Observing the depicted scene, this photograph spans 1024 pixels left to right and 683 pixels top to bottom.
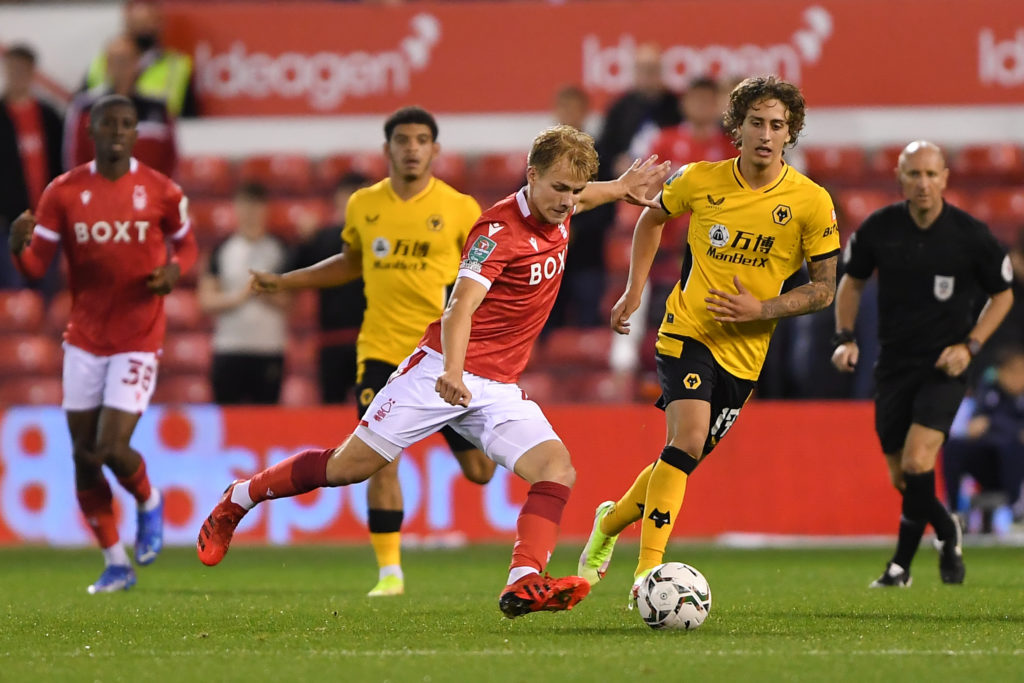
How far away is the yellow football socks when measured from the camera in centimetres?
751

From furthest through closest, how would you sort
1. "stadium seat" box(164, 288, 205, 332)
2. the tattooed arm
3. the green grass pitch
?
"stadium seat" box(164, 288, 205, 332), the tattooed arm, the green grass pitch

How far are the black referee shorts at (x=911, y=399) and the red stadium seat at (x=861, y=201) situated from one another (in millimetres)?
5704

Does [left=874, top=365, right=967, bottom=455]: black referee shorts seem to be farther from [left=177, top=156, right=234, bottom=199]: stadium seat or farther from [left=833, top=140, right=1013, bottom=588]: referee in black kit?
[left=177, top=156, right=234, bottom=199]: stadium seat

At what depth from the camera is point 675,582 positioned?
6.42 m

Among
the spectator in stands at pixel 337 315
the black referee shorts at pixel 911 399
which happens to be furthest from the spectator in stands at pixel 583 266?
the black referee shorts at pixel 911 399

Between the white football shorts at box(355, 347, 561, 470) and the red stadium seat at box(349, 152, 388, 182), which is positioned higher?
the red stadium seat at box(349, 152, 388, 182)

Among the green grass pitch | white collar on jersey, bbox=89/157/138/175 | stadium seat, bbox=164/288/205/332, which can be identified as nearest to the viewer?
the green grass pitch

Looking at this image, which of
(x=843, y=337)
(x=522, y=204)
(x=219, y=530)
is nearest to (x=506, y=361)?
(x=522, y=204)

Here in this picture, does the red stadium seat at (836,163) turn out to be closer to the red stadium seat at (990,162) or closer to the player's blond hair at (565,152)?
the red stadium seat at (990,162)

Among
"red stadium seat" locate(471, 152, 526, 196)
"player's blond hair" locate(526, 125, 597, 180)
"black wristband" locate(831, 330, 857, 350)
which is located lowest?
"black wristband" locate(831, 330, 857, 350)

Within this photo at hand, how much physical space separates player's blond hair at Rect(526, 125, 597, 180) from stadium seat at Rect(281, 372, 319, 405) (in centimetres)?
814

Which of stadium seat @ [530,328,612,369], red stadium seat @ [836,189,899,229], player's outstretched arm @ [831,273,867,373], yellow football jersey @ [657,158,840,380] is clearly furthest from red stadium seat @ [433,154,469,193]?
yellow football jersey @ [657,158,840,380]

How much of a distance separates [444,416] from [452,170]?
28.5 ft

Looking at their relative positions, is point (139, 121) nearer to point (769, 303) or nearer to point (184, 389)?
point (184, 389)
